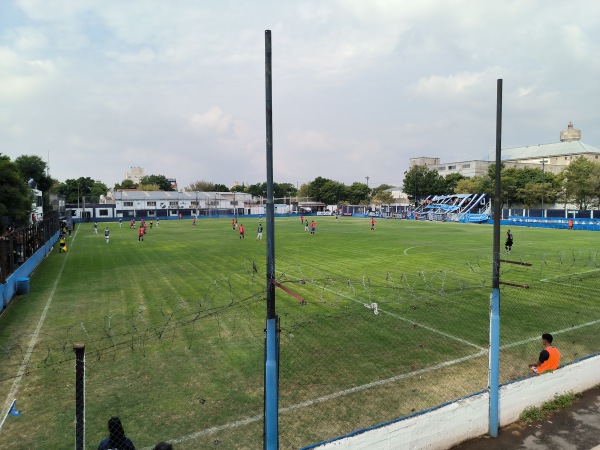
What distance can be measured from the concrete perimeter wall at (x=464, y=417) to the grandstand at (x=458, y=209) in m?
68.2

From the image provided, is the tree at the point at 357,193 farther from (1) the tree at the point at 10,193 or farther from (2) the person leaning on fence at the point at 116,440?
(2) the person leaning on fence at the point at 116,440

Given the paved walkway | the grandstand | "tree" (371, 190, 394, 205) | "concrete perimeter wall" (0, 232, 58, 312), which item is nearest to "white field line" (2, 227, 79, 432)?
"concrete perimeter wall" (0, 232, 58, 312)

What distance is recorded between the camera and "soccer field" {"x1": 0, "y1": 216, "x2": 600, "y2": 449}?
8.10 meters

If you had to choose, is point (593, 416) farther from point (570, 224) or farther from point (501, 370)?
point (570, 224)

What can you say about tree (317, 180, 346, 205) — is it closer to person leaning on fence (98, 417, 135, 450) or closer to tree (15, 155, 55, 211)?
tree (15, 155, 55, 211)

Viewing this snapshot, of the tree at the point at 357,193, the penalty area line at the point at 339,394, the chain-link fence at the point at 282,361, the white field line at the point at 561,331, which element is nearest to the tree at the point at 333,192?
the tree at the point at 357,193

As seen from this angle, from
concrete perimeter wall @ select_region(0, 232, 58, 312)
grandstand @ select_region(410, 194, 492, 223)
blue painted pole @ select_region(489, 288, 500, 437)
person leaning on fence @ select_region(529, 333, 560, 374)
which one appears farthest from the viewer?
grandstand @ select_region(410, 194, 492, 223)

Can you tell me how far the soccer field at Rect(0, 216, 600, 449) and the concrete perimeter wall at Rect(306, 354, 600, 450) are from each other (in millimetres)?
1127

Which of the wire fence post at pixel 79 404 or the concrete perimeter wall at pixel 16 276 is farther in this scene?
the concrete perimeter wall at pixel 16 276

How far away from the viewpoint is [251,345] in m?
11.9

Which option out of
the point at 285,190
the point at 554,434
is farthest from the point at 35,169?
the point at 285,190

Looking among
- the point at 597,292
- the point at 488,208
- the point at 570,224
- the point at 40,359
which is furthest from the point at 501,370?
the point at 488,208

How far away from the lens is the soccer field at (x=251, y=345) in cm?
810

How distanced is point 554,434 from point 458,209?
83376mm
